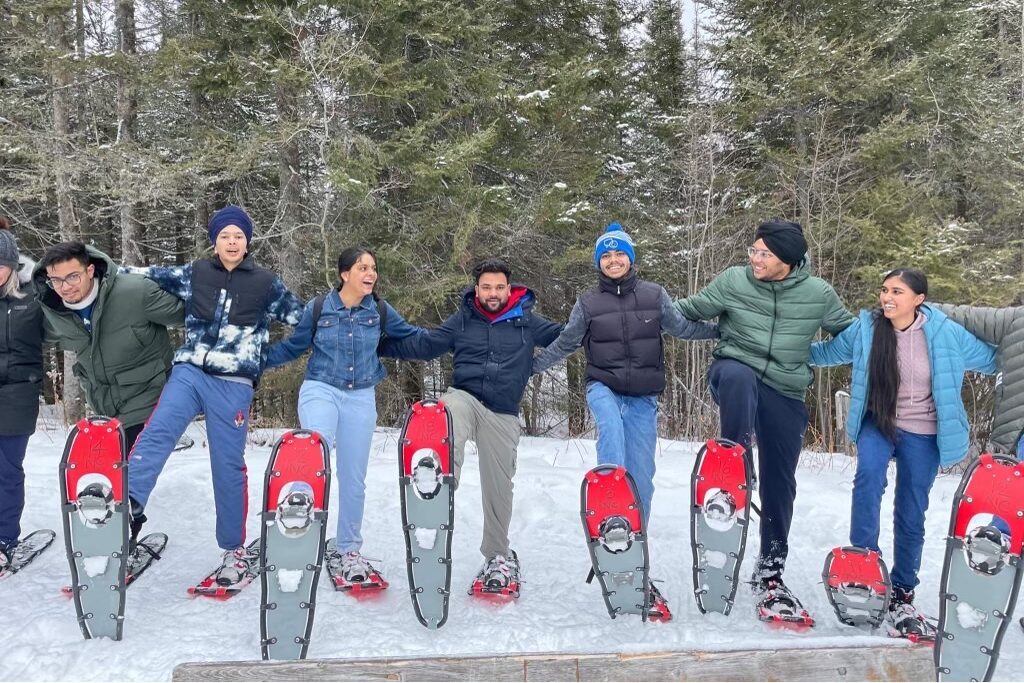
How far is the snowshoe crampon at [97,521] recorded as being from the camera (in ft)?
9.62

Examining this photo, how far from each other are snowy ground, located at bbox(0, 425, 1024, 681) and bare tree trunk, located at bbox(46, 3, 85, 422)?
4928 millimetres

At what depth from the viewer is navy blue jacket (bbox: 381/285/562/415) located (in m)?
3.68

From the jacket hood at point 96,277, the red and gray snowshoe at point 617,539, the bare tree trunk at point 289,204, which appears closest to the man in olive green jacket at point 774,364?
the red and gray snowshoe at point 617,539

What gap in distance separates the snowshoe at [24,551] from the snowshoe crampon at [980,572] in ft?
16.3

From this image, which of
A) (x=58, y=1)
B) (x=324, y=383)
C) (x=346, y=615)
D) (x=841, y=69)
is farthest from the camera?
(x=841, y=69)

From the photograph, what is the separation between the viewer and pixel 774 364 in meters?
3.47

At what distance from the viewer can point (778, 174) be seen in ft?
38.2

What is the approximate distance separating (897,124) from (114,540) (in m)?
13.4

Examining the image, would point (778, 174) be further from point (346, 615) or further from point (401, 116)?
point (346, 615)

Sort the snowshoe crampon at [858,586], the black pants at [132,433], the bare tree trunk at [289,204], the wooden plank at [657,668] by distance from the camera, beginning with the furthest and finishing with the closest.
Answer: the bare tree trunk at [289,204]
the black pants at [132,433]
the snowshoe crampon at [858,586]
the wooden plank at [657,668]

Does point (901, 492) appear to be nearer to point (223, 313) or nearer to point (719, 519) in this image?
point (719, 519)

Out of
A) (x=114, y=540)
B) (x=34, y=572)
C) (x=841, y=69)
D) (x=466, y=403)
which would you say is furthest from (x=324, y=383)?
(x=841, y=69)

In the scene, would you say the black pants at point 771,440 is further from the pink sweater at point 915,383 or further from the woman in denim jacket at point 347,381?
the woman in denim jacket at point 347,381

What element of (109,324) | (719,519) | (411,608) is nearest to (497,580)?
(411,608)
